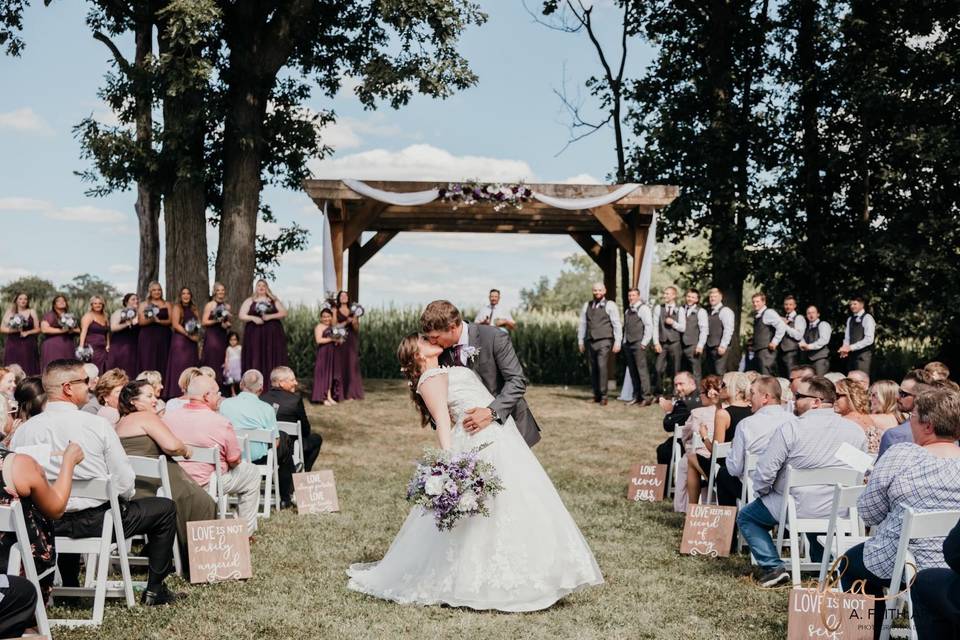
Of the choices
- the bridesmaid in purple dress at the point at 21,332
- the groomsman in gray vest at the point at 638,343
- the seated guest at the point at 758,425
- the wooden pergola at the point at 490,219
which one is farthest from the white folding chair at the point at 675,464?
the bridesmaid in purple dress at the point at 21,332

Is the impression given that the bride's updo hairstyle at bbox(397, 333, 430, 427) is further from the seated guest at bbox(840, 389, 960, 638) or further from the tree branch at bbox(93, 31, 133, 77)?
the tree branch at bbox(93, 31, 133, 77)

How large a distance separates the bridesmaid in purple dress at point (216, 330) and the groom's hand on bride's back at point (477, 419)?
9487 mm

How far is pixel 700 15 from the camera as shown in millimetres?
21781

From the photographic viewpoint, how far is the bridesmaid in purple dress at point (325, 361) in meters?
15.0

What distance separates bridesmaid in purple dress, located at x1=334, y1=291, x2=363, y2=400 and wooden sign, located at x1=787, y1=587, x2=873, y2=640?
11.5m

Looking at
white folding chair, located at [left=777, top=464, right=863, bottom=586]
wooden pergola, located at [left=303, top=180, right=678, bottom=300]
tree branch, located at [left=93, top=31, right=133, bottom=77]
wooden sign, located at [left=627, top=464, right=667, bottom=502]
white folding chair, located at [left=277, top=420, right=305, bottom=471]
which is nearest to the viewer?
white folding chair, located at [left=777, top=464, right=863, bottom=586]

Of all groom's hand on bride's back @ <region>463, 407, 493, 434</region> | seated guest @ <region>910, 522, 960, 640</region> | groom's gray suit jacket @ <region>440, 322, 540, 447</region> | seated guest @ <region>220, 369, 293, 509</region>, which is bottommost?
seated guest @ <region>910, 522, 960, 640</region>

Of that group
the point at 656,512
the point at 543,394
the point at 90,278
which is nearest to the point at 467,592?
the point at 656,512

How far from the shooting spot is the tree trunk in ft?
50.5

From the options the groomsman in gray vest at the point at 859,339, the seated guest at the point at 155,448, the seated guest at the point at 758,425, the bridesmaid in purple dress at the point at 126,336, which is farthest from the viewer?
the groomsman in gray vest at the point at 859,339

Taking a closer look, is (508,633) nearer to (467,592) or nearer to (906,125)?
(467,592)

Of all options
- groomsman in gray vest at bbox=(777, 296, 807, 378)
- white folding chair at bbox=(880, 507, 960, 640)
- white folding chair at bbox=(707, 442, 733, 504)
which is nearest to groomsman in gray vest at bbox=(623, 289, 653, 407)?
groomsman in gray vest at bbox=(777, 296, 807, 378)

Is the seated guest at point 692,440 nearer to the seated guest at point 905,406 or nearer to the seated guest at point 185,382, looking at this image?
the seated guest at point 905,406

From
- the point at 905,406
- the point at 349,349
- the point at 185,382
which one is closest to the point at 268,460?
the point at 185,382
